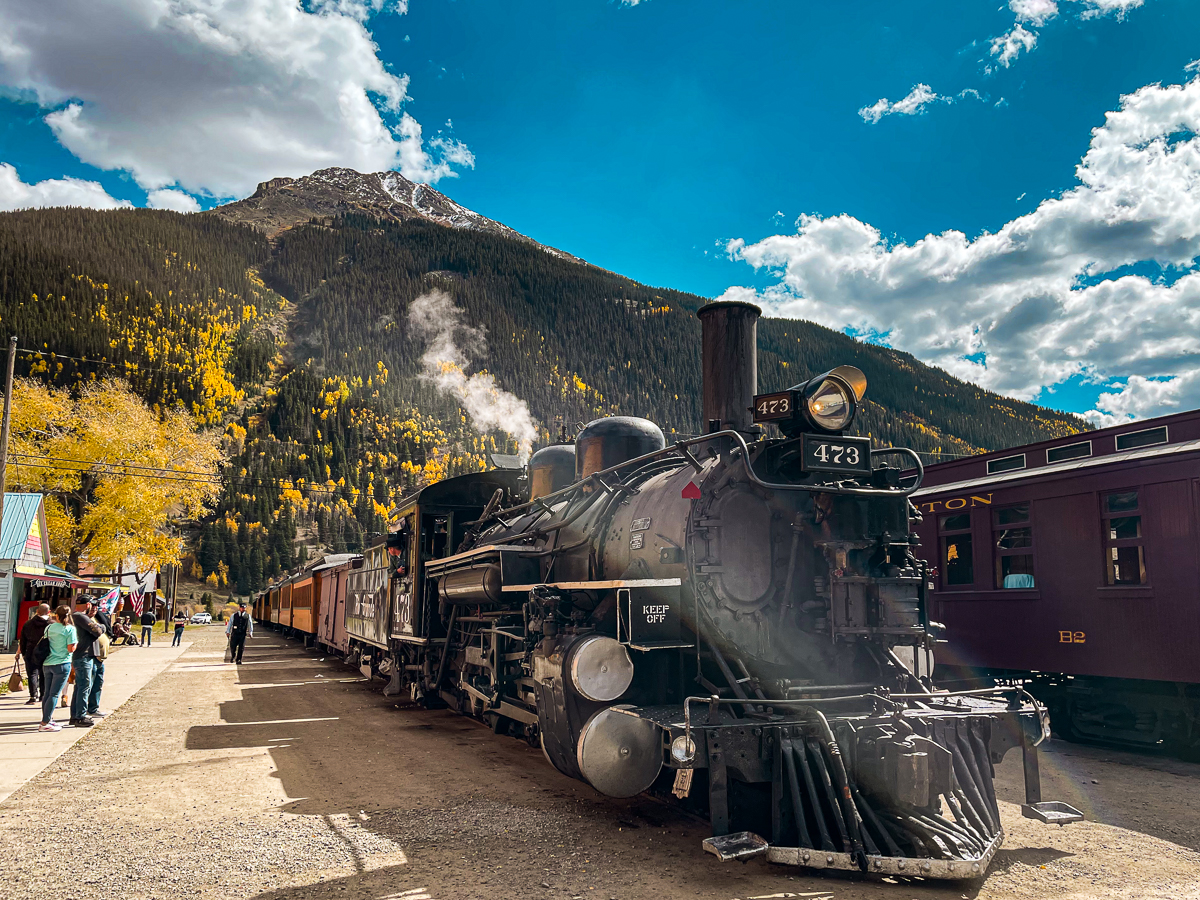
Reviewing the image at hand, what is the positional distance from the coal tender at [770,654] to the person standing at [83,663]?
19.8 ft

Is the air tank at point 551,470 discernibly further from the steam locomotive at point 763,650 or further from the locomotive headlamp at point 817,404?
the locomotive headlamp at point 817,404

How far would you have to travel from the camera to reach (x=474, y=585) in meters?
7.34

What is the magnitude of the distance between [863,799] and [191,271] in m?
159

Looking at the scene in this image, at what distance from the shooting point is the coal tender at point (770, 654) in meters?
4.32

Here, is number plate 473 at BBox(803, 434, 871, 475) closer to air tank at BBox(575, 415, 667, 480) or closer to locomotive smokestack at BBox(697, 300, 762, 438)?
locomotive smokestack at BBox(697, 300, 762, 438)

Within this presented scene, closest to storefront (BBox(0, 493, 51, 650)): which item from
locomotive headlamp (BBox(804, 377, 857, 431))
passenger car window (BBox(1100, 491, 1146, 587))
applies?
locomotive headlamp (BBox(804, 377, 857, 431))

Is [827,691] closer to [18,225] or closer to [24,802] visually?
[24,802]

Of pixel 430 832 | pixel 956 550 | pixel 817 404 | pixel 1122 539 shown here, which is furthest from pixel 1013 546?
pixel 430 832

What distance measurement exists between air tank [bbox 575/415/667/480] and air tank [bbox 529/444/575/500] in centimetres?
136

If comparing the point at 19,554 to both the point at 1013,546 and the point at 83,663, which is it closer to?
the point at 83,663

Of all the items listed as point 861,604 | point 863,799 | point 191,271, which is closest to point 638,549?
point 861,604

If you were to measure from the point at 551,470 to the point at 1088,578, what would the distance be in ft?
19.2

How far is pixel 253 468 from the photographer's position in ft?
327

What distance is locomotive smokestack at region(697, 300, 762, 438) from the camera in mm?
6715
